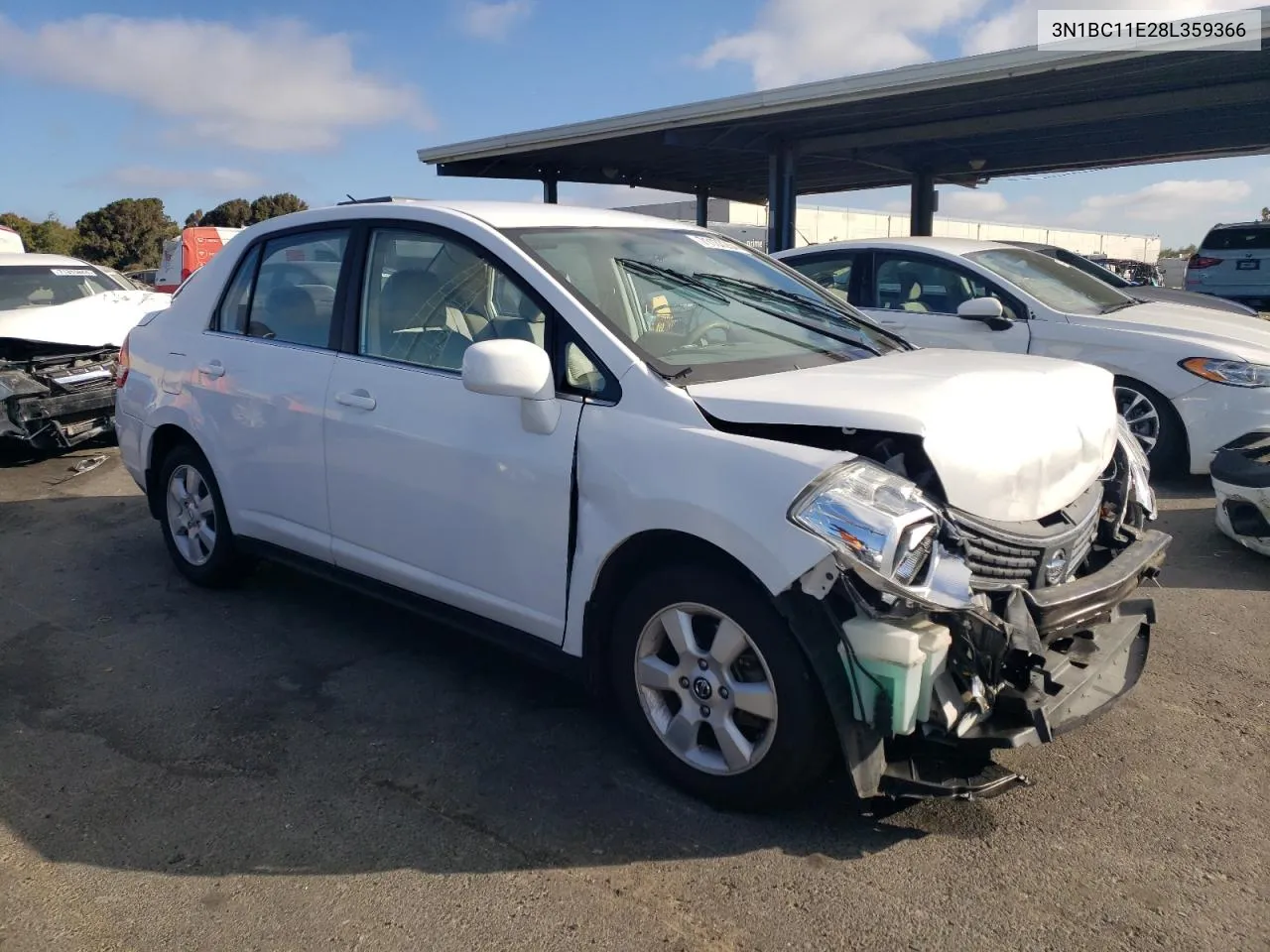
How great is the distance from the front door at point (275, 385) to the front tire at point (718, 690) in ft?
5.63

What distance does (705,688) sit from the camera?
9.57ft

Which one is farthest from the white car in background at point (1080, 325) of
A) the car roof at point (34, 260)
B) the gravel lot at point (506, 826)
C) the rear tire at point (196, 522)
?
the car roof at point (34, 260)

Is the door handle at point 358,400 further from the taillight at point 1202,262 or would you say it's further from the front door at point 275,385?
the taillight at point 1202,262

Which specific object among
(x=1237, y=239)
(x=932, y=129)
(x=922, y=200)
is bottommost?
(x=1237, y=239)

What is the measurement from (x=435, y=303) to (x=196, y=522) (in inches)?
79.6

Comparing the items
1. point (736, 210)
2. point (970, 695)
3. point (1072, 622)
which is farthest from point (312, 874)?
point (736, 210)

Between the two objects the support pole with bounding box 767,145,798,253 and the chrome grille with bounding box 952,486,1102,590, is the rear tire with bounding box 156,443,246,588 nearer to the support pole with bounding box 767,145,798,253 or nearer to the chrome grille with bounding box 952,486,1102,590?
the chrome grille with bounding box 952,486,1102,590

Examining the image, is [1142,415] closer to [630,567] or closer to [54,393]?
[630,567]

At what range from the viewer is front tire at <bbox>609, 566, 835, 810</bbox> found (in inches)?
107

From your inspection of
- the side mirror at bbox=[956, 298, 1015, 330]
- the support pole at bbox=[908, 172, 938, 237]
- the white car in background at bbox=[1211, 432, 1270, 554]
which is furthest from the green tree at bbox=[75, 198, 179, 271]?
the white car in background at bbox=[1211, 432, 1270, 554]

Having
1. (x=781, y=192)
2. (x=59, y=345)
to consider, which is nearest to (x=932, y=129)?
(x=781, y=192)

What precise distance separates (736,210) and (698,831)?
40.4m

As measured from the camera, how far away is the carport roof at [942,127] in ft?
40.7

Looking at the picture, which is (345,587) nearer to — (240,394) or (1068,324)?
(240,394)
